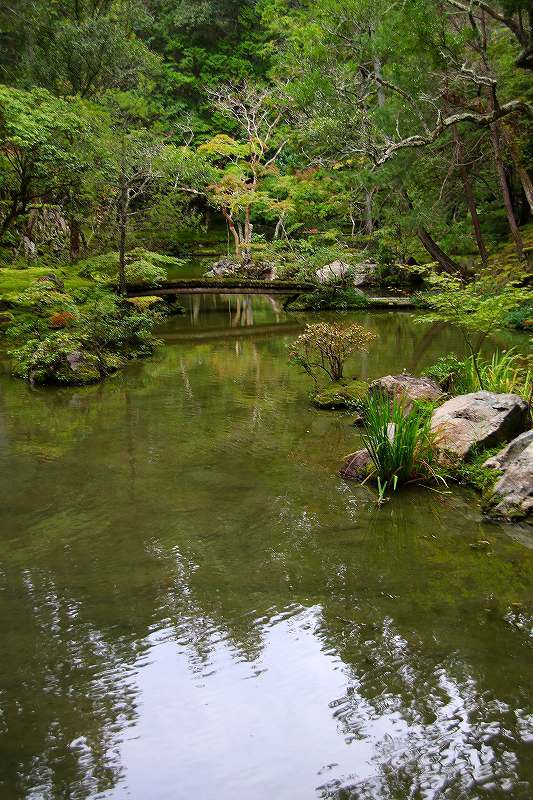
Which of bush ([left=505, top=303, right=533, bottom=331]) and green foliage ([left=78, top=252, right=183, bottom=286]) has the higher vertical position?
green foliage ([left=78, top=252, right=183, bottom=286])

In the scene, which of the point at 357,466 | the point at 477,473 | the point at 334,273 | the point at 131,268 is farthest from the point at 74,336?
the point at 334,273

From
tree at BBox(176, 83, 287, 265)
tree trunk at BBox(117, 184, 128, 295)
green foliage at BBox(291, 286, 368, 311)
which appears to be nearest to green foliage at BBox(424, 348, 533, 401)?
tree trunk at BBox(117, 184, 128, 295)

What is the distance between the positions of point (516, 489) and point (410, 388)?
2.52 meters

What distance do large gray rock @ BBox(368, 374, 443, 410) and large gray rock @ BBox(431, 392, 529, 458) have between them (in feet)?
3.11

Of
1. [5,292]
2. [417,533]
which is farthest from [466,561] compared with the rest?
[5,292]

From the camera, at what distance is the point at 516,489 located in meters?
4.87

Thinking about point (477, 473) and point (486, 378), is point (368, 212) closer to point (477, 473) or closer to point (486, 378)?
point (486, 378)

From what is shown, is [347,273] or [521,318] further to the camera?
[347,273]

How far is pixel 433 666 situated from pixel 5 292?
41.1ft

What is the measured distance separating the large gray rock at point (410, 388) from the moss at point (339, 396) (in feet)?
2.02

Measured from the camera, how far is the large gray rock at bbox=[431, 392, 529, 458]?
566 centimetres

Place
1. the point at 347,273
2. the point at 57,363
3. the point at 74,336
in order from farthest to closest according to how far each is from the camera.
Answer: the point at 347,273 → the point at 74,336 → the point at 57,363

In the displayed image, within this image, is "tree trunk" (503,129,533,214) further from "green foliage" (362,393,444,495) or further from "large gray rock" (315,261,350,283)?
"green foliage" (362,393,444,495)

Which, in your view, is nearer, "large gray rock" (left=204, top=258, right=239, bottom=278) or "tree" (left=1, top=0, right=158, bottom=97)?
"tree" (left=1, top=0, right=158, bottom=97)
